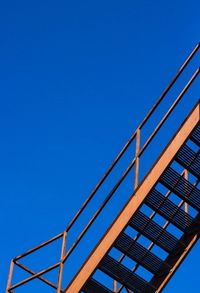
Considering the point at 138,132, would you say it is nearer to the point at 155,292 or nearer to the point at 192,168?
the point at 192,168

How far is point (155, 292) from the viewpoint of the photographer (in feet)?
40.8

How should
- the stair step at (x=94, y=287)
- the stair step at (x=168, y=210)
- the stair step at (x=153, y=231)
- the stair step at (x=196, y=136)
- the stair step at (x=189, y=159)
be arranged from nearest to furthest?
the stair step at (x=196, y=136), the stair step at (x=189, y=159), the stair step at (x=168, y=210), the stair step at (x=153, y=231), the stair step at (x=94, y=287)

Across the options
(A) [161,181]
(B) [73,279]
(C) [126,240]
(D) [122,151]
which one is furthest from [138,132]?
(B) [73,279]

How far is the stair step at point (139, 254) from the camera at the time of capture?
39.1ft

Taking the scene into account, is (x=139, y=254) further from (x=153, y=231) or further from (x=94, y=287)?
(x=94, y=287)

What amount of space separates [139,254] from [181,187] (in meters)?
1.66

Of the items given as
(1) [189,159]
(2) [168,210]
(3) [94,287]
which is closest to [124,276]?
(3) [94,287]

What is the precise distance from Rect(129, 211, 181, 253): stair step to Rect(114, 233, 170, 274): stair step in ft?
0.88

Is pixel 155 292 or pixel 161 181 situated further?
pixel 155 292

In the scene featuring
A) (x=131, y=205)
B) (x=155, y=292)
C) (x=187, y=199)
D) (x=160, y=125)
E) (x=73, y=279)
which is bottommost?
(x=73, y=279)

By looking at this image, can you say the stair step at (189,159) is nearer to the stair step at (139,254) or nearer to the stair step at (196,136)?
the stair step at (196,136)

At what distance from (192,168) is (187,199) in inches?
25.7

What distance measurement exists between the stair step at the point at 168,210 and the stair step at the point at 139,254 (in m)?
0.80

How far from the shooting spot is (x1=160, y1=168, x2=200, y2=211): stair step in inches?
457
